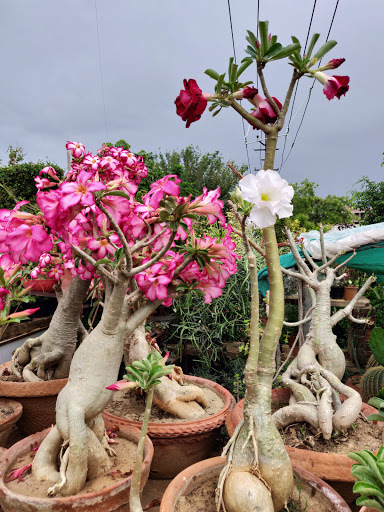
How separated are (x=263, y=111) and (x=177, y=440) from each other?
5.30 feet

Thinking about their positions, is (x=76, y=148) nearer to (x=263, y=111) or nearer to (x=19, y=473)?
(x=263, y=111)

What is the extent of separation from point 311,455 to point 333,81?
1342 mm

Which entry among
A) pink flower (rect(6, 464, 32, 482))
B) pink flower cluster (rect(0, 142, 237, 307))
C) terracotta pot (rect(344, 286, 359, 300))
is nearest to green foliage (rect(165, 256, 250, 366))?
pink flower cluster (rect(0, 142, 237, 307))

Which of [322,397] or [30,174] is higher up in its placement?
[30,174]

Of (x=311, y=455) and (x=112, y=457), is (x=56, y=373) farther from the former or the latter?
(x=311, y=455)

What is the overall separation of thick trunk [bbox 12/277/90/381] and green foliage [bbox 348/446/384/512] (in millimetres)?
1703

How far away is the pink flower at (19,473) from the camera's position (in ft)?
4.57

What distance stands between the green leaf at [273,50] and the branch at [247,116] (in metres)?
0.15

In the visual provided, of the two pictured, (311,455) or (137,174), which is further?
(137,174)

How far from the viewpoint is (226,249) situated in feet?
4.42

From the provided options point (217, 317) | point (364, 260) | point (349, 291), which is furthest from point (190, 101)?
point (349, 291)

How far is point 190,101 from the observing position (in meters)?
1.09

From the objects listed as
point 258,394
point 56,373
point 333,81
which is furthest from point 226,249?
point 56,373

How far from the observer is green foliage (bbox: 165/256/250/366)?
2.97m
